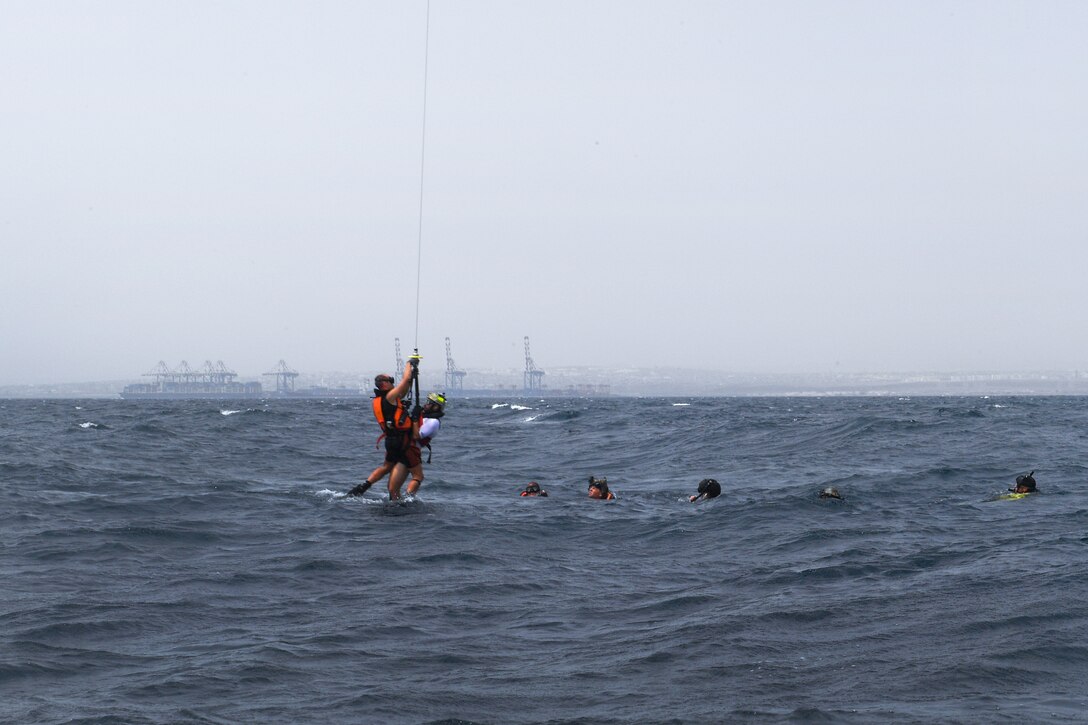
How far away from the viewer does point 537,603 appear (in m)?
9.59

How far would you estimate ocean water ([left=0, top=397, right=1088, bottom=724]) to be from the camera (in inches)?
262

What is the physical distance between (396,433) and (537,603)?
6.73m

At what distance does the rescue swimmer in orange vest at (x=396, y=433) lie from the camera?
15519mm

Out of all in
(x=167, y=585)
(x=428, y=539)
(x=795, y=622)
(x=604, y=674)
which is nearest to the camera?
(x=604, y=674)

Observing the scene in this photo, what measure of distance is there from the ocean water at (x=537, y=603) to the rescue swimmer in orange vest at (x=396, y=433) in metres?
0.57

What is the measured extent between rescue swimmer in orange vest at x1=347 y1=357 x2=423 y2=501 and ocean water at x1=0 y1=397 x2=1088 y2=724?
0.57m

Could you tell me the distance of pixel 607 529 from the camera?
573 inches

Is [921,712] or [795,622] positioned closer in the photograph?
[921,712]

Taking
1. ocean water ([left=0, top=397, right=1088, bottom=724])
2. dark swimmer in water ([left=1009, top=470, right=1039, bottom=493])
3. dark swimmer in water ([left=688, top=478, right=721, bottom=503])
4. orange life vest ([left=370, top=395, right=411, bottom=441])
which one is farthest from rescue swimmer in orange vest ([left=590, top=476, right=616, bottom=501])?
dark swimmer in water ([left=1009, top=470, right=1039, bottom=493])

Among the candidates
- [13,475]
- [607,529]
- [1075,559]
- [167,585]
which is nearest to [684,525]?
[607,529]

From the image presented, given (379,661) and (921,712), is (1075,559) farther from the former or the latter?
(379,661)

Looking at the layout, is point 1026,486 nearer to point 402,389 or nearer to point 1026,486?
point 1026,486

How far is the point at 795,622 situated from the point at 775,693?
2083mm

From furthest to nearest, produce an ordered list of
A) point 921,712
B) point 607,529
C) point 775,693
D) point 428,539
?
point 607,529 < point 428,539 < point 775,693 < point 921,712
